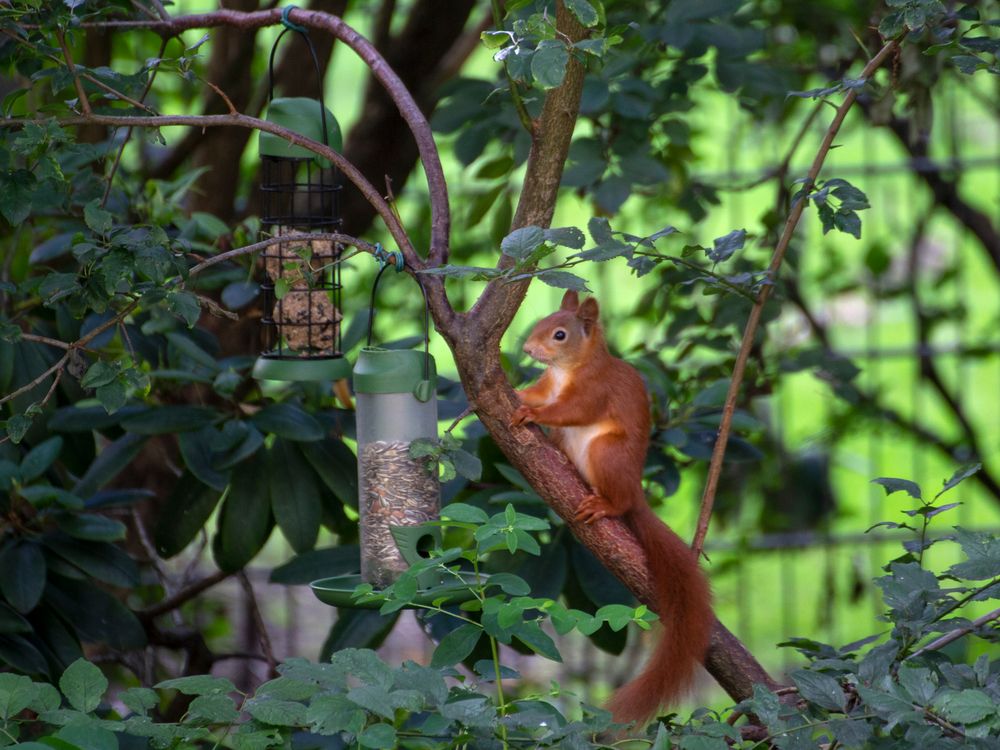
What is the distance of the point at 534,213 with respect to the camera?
1.44 metres

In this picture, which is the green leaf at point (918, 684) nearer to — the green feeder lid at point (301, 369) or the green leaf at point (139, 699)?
the green leaf at point (139, 699)

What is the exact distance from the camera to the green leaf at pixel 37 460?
5.70ft

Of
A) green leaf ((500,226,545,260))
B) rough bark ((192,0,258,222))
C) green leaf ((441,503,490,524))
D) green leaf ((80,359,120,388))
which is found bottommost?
green leaf ((441,503,490,524))

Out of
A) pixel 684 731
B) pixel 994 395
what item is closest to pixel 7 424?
pixel 684 731

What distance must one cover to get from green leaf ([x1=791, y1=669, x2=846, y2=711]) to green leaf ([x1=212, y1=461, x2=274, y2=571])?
0.97m

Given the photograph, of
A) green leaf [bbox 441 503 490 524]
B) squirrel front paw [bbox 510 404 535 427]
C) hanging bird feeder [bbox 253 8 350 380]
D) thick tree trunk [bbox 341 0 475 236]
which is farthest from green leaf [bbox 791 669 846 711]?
thick tree trunk [bbox 341 0 475 236]

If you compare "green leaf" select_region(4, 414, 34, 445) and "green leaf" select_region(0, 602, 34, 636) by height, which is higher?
"green leaf" select_region(4, 414, 34, 445)

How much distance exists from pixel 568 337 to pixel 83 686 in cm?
100

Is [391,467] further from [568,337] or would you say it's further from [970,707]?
[970,707]

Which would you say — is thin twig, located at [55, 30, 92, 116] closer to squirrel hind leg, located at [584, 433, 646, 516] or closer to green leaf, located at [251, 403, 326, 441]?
green leaf, located at [251, 403, 326, 441]

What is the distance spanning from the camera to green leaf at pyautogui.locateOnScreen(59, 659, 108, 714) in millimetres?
1191

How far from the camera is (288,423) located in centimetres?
186

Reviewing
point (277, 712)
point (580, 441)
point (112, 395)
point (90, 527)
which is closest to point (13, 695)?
point (277, 712)

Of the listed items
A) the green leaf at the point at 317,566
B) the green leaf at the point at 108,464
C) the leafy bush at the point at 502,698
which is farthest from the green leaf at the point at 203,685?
the green leaf at the point at 108,464
